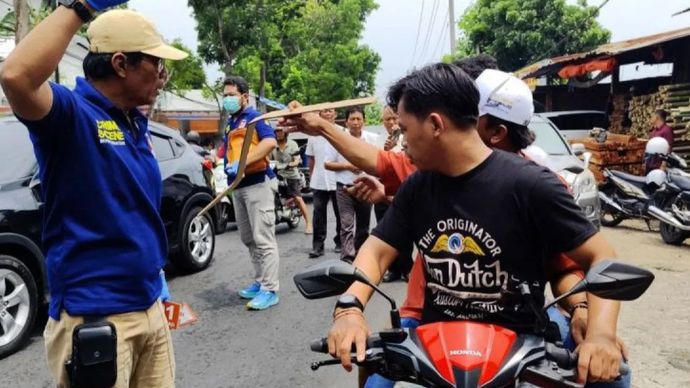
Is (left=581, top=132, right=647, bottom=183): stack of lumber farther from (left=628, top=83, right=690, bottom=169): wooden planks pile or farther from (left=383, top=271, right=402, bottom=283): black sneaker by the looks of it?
(left=383, top=271, right=402, bottom=283): black sneaker

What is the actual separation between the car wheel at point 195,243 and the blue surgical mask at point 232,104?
1719mm

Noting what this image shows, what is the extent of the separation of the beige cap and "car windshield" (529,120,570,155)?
7422 mm

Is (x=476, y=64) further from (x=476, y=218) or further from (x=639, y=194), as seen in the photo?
(x=639, y=194)

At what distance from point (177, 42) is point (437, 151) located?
21.8 metres

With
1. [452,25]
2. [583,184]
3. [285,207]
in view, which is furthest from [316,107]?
[452,25]

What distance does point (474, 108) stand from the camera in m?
1.90

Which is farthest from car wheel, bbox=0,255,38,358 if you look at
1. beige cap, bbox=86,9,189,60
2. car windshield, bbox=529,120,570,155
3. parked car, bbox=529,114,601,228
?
car windshield, bbox=529,120,570,155

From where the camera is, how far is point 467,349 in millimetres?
1520

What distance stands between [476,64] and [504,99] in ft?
1.80

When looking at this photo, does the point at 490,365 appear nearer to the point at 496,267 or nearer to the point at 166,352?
the point at 496,267

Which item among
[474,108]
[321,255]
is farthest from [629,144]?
[474,108]

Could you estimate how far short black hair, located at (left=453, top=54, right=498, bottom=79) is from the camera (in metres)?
2.71

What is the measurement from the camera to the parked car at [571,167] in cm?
800

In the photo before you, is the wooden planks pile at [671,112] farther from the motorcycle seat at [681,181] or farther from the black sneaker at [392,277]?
the black sneaker at [392,277]
